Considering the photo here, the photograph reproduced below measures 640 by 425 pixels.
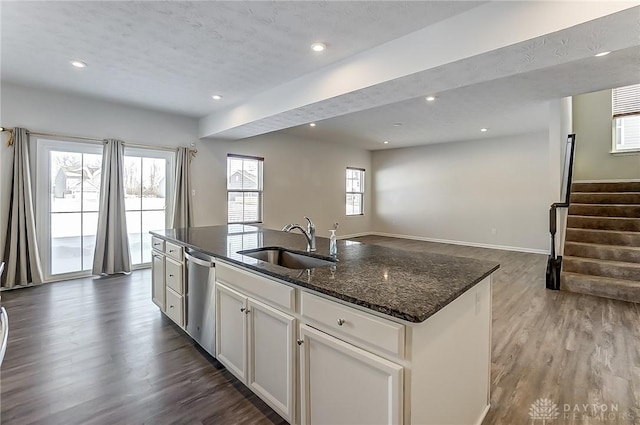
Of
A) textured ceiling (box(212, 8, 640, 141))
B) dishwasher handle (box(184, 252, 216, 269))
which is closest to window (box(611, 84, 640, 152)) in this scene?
textured ceiling (box(212, 8, 640, 141))

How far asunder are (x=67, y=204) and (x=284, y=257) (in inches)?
158

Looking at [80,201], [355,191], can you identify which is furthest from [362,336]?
[355,191]

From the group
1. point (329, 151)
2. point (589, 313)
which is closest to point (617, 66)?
point (589, 313)

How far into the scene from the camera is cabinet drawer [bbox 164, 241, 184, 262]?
105 inches

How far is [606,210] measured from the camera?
496 centimetres

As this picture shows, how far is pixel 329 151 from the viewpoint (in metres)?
8.13

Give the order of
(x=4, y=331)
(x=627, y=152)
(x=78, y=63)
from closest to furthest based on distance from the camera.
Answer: (x=4, y=331) → (x=78, y=63) → (x=627, y=152)

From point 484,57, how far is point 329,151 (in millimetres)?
5933

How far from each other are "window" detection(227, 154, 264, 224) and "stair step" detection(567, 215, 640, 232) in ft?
18.9

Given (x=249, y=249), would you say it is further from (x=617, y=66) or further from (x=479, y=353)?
(x=617, y=66)

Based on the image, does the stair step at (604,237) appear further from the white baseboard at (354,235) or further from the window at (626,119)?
the white baseboard at (354,235)

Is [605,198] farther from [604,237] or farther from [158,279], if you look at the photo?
[158,279]

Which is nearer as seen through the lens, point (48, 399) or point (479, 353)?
point (479, 353)

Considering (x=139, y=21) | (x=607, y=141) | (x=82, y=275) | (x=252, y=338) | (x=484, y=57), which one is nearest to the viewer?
(x=252, y=338)
